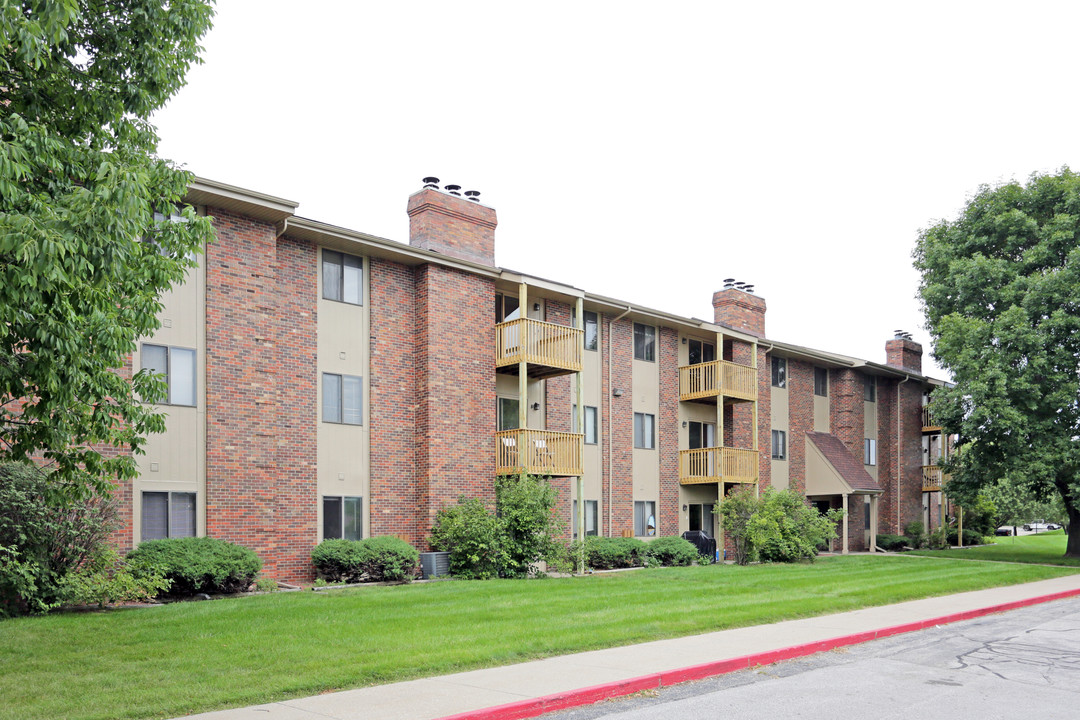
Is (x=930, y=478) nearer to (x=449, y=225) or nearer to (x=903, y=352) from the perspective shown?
(x=903, y=352)

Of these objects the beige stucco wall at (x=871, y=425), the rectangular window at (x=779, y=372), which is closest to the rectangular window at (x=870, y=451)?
the beige stucco wall at (x=871, y=425)

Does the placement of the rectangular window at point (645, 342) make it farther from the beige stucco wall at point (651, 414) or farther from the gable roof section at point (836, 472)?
the gable roof section at point (836, 472)

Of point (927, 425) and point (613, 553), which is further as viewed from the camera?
point (927, 425)

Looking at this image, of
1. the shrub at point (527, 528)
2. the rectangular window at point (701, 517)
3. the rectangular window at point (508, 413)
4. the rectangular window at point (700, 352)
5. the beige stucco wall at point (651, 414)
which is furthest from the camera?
the rectangular window at point (700, 352)

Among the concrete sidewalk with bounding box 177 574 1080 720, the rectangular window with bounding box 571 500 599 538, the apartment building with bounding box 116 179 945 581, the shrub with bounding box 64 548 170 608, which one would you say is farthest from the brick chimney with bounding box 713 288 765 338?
the shrub with bounding box 64 548 170 608

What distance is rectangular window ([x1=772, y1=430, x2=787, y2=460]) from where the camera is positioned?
117 ft

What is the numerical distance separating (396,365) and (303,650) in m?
12.3

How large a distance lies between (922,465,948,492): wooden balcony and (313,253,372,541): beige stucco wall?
29812mm

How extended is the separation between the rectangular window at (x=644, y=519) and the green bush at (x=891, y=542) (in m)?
13.8

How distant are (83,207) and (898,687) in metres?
9.27

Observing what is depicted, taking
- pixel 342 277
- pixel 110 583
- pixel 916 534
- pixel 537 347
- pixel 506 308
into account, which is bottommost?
pixel 916 534

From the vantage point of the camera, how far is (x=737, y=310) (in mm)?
34375

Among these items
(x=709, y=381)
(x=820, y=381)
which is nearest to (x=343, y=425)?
(x=709, y=381)

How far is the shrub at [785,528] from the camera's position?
2862cm
